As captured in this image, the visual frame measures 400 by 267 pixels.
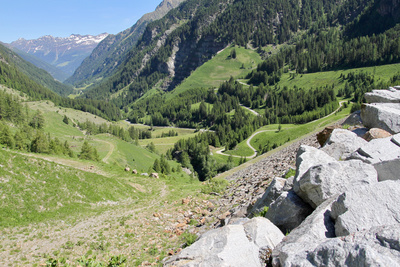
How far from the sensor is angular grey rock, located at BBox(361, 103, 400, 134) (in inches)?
663

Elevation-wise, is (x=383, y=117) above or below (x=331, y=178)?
above

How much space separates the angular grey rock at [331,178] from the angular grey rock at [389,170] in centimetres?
29

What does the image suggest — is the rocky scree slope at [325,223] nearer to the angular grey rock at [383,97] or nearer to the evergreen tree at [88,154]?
the angular grey rock at [383,97]

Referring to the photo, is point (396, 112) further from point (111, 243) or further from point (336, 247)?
point (111, 243)

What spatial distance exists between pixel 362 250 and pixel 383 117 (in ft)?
51.6

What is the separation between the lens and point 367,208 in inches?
300

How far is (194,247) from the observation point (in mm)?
9992

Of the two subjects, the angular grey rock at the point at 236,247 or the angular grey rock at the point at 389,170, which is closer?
the angular grey rock at the point at 236,247

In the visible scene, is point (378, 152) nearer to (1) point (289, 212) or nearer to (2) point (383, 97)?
(1) point (289, 212)

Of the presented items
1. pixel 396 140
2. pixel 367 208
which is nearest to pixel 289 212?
pixel 367 208

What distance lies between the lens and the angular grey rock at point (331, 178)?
32.8ft

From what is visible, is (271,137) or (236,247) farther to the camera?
(271,137)

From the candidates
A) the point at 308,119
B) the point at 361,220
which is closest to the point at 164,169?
the point at 361,220

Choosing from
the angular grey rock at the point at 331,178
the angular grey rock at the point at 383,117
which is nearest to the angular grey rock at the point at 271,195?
the angular grey rock at the point at 331,178
